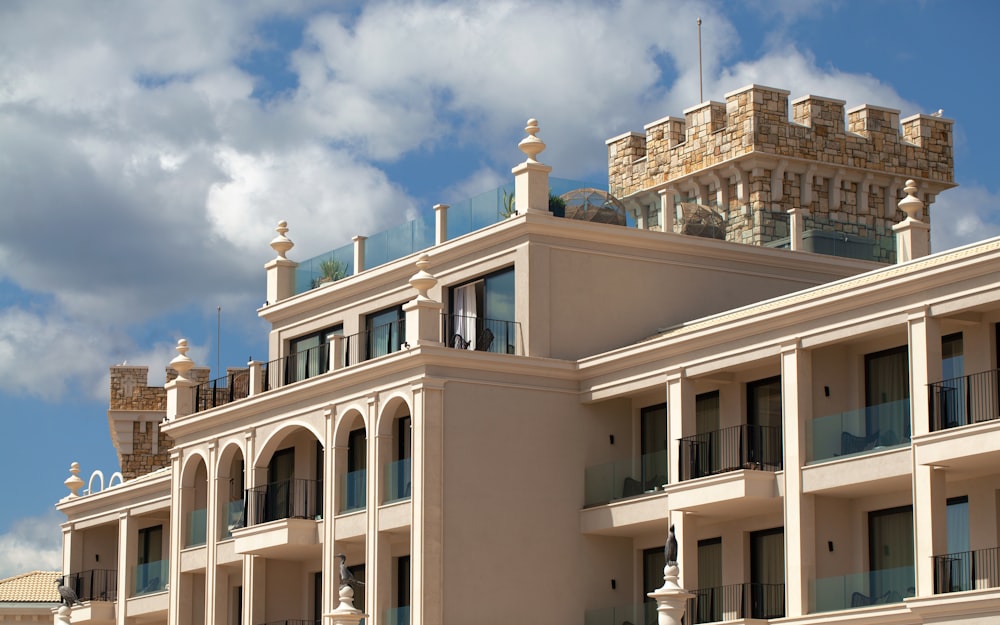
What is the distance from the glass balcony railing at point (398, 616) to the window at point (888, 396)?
1067 cm

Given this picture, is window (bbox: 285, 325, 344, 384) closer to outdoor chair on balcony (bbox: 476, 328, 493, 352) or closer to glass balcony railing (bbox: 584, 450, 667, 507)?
outdoor chair on balcony (bbox: 476, 328, 493, 352)

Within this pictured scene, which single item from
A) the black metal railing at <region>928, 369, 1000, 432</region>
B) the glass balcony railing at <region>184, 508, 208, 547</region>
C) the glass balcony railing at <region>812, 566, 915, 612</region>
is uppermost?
the black metal railing at <region>928, 369, 1000, 432</region>

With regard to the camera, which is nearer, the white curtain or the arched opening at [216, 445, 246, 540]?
the white curtain

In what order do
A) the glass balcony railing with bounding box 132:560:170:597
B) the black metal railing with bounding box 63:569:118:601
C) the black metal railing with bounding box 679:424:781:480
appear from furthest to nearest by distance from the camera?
the black metal railing with bounding box 63:569:118:601
the glass balcony railing with bounding box 132:560:170:597
the black metal railing with bounding box 679:424:781:480

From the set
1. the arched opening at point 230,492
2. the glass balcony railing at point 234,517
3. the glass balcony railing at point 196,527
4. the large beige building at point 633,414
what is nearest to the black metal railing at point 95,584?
the large beige building at point 633,414

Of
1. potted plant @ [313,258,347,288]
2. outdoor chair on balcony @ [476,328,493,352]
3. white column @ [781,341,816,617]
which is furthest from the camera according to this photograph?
potted plant @ [313,258,347,288]

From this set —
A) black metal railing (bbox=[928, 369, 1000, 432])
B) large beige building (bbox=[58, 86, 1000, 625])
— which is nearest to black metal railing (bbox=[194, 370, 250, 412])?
large beige building (bbox=[58, 86, 1000, 625])

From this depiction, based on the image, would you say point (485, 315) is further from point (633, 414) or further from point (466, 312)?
point (633, 414)

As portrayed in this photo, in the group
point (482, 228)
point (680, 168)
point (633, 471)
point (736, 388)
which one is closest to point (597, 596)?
point (633, 471)

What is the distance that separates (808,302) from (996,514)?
5.38 meters

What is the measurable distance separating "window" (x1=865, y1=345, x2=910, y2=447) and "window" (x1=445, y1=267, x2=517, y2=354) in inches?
339

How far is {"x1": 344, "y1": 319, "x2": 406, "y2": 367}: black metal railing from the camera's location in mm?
47594

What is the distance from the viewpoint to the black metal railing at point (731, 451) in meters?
41.1

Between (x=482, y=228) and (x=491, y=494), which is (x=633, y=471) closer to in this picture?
(x=491, y=494)
